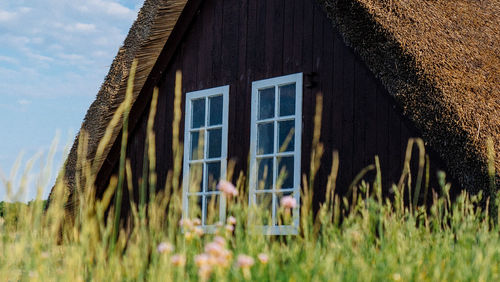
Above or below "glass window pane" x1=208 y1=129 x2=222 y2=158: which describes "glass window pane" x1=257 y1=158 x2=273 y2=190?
below

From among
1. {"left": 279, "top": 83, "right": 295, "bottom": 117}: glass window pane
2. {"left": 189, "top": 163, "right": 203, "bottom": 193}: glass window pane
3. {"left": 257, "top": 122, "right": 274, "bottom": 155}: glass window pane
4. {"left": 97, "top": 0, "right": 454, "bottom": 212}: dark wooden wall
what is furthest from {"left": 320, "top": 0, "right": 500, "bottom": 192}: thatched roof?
{"left": 189, "top": 163, "right": 203, "bottom": 193}: glass window pane

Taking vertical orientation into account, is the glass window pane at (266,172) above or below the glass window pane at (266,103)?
below

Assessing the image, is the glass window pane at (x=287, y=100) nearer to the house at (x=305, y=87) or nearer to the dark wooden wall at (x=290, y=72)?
the house at (x=305, y=87)

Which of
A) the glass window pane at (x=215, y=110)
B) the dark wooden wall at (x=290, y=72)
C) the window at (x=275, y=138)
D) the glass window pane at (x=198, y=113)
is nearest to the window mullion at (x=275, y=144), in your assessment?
the window at (x=275, y=138)

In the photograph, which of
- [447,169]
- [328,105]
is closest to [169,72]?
[328,105]

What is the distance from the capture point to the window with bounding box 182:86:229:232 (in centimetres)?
675

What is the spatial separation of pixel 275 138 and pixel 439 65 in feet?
5.53

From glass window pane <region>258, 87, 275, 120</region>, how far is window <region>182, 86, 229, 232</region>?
45cm

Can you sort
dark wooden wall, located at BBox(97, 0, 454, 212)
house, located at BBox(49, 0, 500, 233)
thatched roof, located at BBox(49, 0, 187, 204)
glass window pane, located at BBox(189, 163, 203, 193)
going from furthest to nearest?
thatched roof, located at BBox(49, 0, 187, 204) → dark wooden wall, located at BBox(97, 0, 454, 212) → house, located at BBox(49, 0, 500, 233) → glass window pane, located at BBox(189, 163, 203, 193)

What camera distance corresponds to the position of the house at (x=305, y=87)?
5.16 m

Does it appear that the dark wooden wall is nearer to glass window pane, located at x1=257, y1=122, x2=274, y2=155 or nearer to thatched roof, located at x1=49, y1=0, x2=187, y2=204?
glass window pane, located at x1=257, y1=122, x2=274, y2=155

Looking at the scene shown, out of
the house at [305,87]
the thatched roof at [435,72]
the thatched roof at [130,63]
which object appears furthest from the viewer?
the thatched roof at [130,63]

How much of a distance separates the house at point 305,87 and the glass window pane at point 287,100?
0.01 m

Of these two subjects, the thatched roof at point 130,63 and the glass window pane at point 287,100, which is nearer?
the glass window pane at point 287,100
